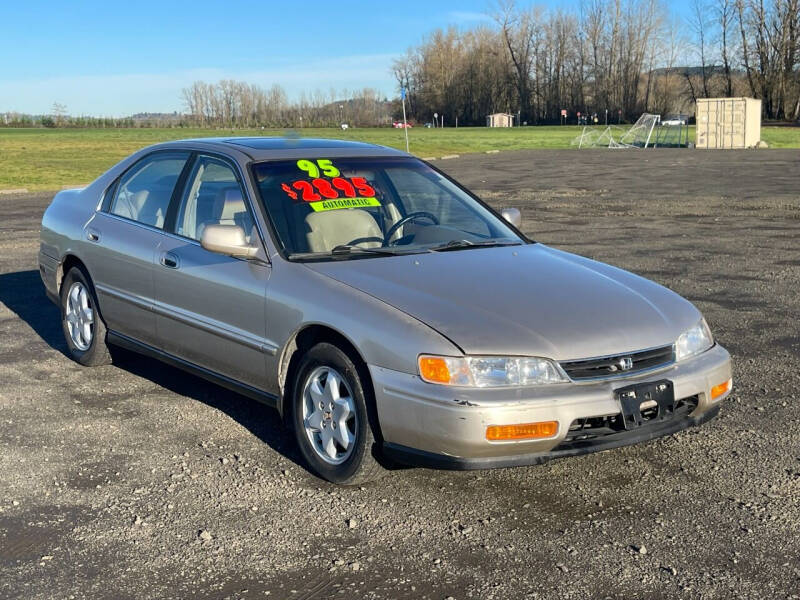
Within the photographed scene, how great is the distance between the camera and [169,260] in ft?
18.0

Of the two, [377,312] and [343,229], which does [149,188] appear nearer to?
[343,229]

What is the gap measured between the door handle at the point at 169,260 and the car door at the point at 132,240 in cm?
14

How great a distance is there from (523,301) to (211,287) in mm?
1730

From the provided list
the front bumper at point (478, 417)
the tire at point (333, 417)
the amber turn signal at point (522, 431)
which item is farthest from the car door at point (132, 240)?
the amber turn signal at point (522, 431)

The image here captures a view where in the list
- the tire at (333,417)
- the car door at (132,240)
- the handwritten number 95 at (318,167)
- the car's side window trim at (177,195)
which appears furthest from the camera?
the car door at (132,240)

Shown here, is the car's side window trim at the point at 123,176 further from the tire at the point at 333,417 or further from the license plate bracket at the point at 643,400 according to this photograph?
the license plate bracket at the point at 643,400

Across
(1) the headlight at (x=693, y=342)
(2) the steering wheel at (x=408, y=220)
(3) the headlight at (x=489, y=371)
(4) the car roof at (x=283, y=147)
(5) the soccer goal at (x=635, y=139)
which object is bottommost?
(5) the soccer goal at (x=635, y=139)

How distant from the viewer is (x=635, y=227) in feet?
46.7

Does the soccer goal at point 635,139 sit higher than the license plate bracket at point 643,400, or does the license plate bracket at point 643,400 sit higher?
the license plate bracket at point 643,400

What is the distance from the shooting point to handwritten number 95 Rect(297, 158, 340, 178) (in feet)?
17.7

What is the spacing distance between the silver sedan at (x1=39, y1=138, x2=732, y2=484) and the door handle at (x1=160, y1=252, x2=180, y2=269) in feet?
0.04

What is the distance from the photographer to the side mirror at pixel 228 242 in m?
4.86

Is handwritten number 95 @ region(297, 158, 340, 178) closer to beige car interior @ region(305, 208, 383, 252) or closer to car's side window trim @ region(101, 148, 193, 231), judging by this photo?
beige car interior @ region(305, 208, 383, 252)

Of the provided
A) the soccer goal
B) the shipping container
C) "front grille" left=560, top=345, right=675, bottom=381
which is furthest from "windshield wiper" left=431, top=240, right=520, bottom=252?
the soccer goal
